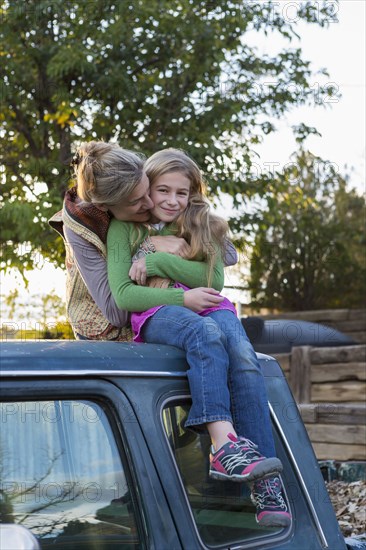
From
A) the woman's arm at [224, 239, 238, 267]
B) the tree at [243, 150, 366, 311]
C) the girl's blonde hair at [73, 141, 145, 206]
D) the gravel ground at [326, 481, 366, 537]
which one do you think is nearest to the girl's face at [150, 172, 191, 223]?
the girl's blonde hair at [73, 141, 145, 206]

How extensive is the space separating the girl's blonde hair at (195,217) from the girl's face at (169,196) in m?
0.02

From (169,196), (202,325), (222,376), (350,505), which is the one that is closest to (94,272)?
(169,196)

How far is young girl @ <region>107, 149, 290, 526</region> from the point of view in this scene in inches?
99.4

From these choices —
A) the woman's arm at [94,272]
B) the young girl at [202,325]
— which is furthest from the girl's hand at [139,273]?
the woman's arm at [94,272]

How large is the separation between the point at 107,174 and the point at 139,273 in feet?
1.36

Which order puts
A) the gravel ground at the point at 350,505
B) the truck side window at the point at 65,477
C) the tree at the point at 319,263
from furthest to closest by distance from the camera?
the tree at the point at 319,263, the gravel ground at the point at 350,505, the truck side window at the point at 65,477

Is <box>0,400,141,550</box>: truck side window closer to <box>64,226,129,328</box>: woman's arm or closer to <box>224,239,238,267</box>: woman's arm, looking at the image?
<box>64,226,129,328</box>: woman's arm

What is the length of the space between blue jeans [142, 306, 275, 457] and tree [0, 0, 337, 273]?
7676mm

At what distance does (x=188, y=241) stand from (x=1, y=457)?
160 centimetres

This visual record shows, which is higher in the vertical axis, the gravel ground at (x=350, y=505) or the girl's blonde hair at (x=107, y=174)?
the girl's blonde hair at (x=107, y=174)

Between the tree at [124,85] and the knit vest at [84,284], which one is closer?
the knit vest at [84,284]

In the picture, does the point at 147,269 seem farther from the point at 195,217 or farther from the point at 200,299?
the point at 195,217

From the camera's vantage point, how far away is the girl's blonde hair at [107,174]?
337cm

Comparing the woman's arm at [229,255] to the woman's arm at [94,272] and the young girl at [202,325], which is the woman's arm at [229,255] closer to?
the young girl at [202,325]
